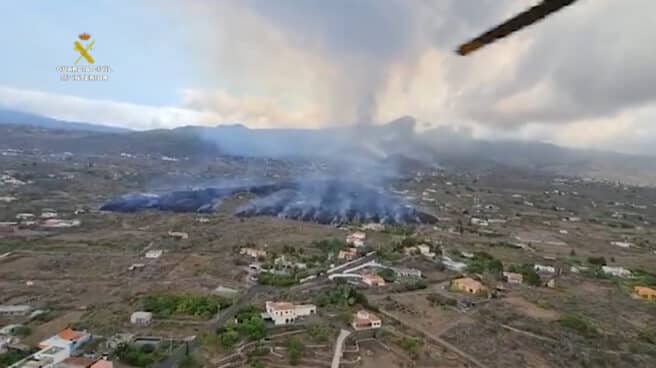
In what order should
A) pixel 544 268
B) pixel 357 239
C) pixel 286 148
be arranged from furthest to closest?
pixel 286 148
pixel 357 239
pixel 544 268

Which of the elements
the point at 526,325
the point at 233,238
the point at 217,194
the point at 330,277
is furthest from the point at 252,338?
the point at 217,194

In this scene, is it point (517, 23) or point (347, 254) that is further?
point (347, 254)

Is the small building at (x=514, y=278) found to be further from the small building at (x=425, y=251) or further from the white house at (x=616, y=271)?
the white house at (x=616, y=271)

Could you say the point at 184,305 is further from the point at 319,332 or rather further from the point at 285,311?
the point at 319,332

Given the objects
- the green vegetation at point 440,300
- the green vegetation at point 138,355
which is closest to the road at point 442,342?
the green vegetation at point 440,300

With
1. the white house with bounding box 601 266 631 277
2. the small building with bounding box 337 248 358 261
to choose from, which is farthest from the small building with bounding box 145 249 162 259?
the white house with bounding box 601 266 631 277

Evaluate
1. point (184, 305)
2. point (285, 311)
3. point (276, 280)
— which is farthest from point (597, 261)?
point (184, 305)
